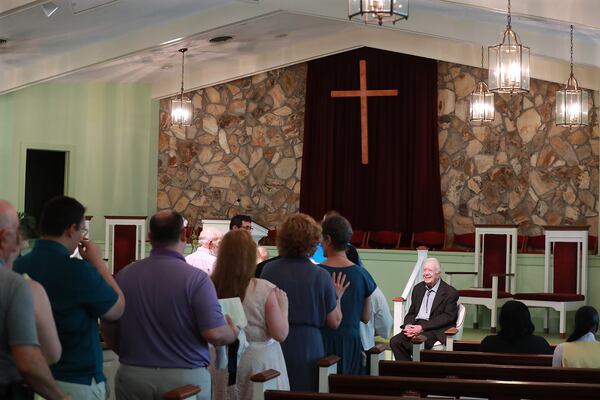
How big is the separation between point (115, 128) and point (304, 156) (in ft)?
9.52

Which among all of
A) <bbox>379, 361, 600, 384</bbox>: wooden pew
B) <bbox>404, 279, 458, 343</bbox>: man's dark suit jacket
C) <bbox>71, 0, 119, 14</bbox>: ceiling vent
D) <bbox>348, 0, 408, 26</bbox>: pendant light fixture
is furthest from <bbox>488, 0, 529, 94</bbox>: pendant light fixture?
<bbox>71, 0, 119, 14</bbox>: ceiling vent

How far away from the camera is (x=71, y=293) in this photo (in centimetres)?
326

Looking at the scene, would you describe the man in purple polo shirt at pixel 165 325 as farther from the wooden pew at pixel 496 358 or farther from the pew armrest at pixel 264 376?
the wooden pew at pixel 496 358

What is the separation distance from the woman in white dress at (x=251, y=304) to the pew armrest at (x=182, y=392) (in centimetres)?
78

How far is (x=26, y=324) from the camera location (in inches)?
109

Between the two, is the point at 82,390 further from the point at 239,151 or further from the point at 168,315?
the point at 239,151

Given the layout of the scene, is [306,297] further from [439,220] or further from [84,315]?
[439,220]

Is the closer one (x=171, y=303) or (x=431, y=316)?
(x=171, y=303)

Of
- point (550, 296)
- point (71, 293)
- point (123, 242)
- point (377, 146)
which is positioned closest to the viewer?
point (71, 293)

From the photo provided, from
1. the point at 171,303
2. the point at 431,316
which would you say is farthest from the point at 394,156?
the point at 171,303

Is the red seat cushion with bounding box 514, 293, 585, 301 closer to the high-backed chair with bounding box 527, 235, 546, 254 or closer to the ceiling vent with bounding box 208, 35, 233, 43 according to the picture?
the high-backed chair with bounding box 527, 235, 546, 254

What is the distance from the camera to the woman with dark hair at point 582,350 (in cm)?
525

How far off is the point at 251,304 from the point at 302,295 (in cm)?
37

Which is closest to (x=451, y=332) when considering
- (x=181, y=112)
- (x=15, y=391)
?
(x=15, y=391)
